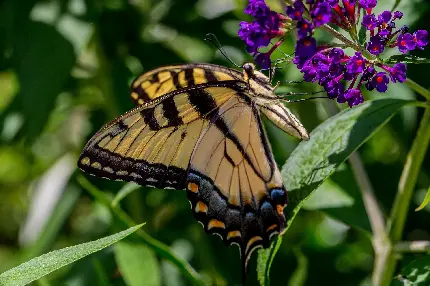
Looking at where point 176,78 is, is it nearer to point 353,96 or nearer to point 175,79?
point 175,79

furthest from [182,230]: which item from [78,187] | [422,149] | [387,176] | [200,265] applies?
[422,149]

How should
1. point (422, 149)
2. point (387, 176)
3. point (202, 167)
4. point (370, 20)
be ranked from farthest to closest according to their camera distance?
point (387, 176) → point (202, 167) → point (422, 149) → point (370, 20)

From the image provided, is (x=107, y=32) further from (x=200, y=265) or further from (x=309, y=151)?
(x=309, y=151)

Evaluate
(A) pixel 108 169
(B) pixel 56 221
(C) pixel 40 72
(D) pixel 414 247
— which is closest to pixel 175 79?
(A) pixel 108 169

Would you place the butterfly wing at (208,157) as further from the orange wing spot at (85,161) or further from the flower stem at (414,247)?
the flower stem at (414,247)

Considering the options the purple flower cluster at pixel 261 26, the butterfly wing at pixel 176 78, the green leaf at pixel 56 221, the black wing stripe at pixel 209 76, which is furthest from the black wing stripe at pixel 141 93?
the green leaf at pixel 56 221

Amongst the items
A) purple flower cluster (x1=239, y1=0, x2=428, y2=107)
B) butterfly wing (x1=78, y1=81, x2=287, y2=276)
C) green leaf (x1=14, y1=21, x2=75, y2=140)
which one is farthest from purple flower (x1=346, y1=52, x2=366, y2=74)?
green leaf (x1=14, y1=21, x2=75, y2=140)
